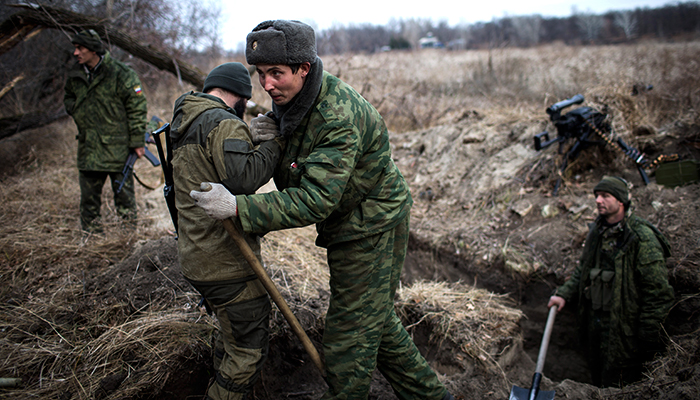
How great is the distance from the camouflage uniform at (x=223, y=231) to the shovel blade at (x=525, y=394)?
1.93 metres

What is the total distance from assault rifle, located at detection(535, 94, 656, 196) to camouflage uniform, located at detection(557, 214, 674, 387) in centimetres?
164

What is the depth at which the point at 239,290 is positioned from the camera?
2105 mm

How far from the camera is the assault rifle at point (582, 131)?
4.84 metres

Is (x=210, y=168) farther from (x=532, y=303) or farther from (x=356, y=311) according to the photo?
(x=532, y=303)

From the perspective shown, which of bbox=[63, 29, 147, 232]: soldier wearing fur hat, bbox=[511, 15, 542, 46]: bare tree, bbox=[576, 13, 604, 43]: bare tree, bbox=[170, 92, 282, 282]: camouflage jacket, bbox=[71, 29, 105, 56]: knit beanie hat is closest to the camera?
bbox=[170, 92, 282, 282]: camouflage jacket

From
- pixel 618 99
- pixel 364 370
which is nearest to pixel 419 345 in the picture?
pixel 364 370

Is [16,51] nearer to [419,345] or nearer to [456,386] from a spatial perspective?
[419,345]


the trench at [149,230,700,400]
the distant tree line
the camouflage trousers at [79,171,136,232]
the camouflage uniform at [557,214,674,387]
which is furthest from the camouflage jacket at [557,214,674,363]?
the distant tree line

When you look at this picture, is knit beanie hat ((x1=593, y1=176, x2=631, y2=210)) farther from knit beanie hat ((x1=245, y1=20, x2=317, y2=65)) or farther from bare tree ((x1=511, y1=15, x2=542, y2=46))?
bare tree ((x1=511, y1=15, x2=542, y2=46))

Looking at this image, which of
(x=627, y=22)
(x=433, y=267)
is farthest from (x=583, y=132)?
(x=627, y=22)

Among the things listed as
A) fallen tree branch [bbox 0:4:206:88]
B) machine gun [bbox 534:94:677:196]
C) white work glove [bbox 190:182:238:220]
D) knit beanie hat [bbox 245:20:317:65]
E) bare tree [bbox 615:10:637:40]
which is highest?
bare tree [bbox 615:10:637:40]

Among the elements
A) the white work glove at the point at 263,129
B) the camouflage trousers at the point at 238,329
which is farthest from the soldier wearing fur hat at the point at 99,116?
the white work glove at the point at 263,129

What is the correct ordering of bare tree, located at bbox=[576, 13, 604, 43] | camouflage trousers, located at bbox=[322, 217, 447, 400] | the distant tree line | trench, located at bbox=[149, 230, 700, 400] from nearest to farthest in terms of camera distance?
camouflage trousers, located at bbox=[322, 217, 447, 400] < trench, located at bbox=[149, 230, 700, 400] < the distant tree line < bare tree, located at bbox=[576, 13, 604, 43]

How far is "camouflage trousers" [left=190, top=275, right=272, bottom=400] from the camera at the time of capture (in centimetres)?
209
